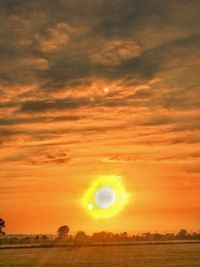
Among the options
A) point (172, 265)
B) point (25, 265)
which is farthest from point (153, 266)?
point (25, 265)

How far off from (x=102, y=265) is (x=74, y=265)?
13.1 ft

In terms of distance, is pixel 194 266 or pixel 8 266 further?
pixel 8 266

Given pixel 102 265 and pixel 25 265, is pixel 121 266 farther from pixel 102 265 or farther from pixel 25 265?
pixel 25 265

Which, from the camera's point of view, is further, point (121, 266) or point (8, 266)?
point (8, 266)

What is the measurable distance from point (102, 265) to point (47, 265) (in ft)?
23.9

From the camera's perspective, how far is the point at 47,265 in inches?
2842

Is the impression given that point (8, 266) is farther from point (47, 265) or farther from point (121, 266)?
point (121, 266)

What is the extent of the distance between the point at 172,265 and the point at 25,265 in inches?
756

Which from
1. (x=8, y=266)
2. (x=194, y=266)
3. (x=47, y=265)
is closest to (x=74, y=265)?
(x=47, y=265)

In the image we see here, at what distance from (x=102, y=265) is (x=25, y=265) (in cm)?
1083

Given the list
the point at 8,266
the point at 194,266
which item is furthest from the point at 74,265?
the point at 194,266

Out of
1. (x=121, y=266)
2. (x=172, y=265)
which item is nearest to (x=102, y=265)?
(x=121, y=266)

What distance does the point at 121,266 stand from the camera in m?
68.3

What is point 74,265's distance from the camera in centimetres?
7206
